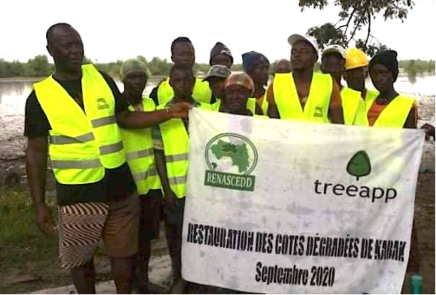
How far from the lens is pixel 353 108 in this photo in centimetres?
422

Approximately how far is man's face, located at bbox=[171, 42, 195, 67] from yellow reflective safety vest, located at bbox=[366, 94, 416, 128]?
5.04ft

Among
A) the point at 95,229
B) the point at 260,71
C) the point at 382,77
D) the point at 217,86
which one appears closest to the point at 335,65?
the point at 382,77

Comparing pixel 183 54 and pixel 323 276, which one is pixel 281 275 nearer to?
pixel 323 276

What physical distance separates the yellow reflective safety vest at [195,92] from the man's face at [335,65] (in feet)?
3.42

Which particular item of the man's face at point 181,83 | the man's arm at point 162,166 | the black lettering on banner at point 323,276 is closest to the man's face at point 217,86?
the man's face at point 181,83

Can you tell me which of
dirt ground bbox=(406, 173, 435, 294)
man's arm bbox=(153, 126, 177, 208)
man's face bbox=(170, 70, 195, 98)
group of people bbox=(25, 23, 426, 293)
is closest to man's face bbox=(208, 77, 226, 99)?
group of people bbox=(25, 23, 426, 293)

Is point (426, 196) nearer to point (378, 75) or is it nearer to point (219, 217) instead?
point (378, 75)

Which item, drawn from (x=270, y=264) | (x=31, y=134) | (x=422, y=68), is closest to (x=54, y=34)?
(x=31, y=134)

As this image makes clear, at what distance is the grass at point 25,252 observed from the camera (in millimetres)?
5352

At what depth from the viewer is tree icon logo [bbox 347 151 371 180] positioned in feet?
12.2

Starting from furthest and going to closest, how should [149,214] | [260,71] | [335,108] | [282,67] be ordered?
[282,67] → [260,71] → [149,214] → [335,108]

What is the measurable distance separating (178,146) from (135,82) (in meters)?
0.61

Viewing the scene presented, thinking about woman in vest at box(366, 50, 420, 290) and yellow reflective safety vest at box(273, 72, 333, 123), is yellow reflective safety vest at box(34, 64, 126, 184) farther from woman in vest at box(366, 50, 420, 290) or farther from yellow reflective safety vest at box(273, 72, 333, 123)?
woman in vest at box(366, 50, 420, 290)

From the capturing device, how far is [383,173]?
12.2 feet
